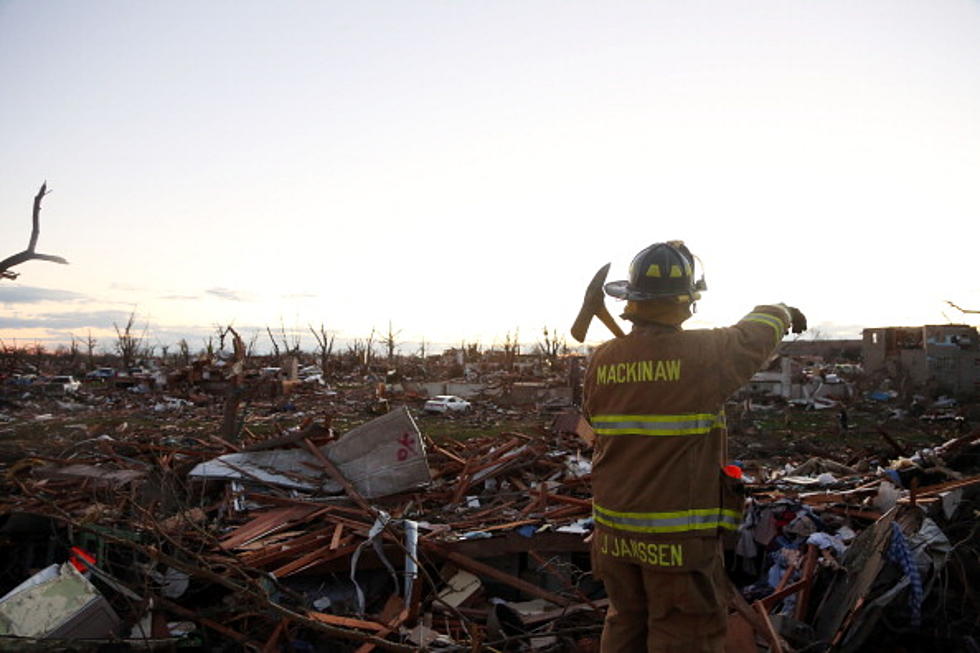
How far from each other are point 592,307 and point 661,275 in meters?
0.41

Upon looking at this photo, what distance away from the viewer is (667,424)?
250 cm

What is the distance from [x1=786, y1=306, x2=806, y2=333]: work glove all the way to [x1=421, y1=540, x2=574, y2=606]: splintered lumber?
2.92 m

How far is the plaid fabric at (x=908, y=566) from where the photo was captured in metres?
3.84

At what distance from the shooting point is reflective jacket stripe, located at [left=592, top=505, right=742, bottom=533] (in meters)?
2.49

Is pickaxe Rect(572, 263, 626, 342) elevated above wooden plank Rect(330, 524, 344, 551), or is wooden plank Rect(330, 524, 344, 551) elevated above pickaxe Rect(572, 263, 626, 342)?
pickaxe Rect(572, 263, 626, 342)

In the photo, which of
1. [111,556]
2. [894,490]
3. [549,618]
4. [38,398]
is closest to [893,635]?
[894,490]

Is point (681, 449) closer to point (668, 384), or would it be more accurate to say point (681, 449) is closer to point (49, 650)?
point (668, 384)

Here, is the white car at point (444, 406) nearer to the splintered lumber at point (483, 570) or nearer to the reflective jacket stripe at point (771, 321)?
the splintered lumber at point (483, 570)

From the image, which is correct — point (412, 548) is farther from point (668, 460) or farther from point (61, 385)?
point (61, 385)

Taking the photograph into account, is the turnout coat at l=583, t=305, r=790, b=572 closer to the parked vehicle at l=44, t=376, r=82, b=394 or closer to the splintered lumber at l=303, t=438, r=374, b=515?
the splintered lumber at l=303, t=438, r=374, b=515

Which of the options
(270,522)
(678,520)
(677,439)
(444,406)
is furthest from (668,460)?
(444,406)

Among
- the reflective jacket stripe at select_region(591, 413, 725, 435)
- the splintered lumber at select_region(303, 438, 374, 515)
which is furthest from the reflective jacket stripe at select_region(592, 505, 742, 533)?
the splintered lumber at select_region(303, 438, 374, 515)

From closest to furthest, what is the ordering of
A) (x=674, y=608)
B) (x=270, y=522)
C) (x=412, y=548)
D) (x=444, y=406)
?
(x=674, y=608), (x=412, y=548), (x=270, y=522), (x=444, y=406)

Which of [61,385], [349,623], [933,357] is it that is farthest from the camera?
[61,385]
